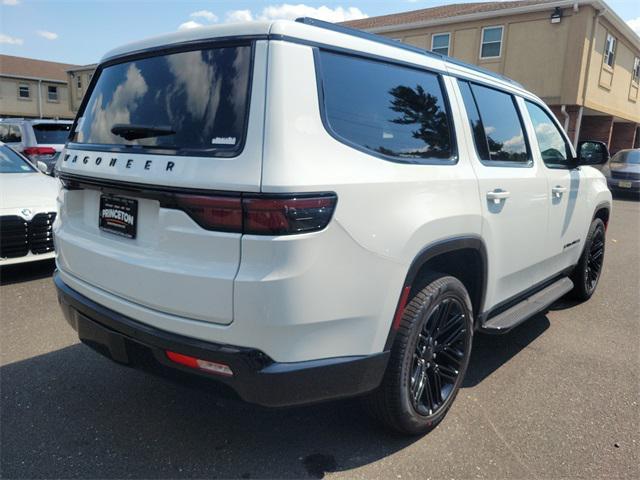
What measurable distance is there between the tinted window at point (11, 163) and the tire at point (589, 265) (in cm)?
650

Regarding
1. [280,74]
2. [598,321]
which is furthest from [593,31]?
[280,74]

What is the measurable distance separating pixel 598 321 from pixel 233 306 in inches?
158

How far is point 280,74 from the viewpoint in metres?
2.04

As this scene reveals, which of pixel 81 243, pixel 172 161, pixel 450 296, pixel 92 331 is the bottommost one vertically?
pixel 92 331

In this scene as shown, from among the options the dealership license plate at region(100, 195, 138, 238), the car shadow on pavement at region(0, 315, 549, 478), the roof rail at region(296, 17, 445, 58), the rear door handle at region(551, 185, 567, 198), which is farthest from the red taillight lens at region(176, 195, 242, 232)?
the rear door handle at region(551, 185, 567, 198)

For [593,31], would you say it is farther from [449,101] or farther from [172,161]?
[172,161]

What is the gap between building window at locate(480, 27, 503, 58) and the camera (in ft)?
67.1

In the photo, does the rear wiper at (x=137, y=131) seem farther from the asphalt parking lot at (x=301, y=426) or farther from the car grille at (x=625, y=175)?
the car grille at (x=625, y=175)

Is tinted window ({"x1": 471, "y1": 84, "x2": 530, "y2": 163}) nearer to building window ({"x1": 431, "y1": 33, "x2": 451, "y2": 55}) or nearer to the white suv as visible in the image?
the white suv

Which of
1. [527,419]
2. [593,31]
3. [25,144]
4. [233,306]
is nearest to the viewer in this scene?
[233,306]

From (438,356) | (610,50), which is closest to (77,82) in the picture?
(610,50)

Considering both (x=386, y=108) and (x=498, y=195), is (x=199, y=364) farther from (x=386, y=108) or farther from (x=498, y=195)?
(x=498, y=195)

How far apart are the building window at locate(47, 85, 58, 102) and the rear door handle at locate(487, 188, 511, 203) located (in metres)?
47.1

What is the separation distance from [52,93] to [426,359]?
157 ft
